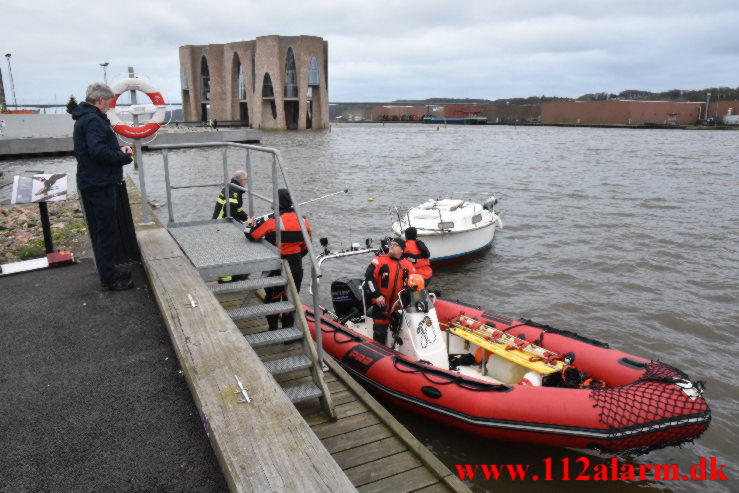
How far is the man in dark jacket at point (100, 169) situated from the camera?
418 centimetres

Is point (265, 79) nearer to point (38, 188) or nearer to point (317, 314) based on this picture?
point (38, 188)

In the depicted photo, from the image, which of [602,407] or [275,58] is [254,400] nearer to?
[602,407]

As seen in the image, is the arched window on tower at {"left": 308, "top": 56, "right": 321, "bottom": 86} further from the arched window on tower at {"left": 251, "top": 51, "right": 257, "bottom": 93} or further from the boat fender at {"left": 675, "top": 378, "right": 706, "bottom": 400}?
the boat fender at {"left": 675, "top": 378, "right": 706, "bottom": 400}

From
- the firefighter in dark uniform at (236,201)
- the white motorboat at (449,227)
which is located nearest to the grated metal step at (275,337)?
the firefighter in dark uniform at (236,201)

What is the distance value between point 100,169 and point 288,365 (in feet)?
7.39

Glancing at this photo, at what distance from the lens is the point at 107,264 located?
4605mm

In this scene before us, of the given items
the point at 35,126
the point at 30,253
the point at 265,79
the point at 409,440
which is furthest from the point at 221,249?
the point at 265,79

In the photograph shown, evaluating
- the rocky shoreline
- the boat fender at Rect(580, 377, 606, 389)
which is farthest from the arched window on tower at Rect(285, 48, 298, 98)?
the boat fender at Rect(580, 377, 606, 389)

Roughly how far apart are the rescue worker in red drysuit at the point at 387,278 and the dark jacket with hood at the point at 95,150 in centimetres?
281

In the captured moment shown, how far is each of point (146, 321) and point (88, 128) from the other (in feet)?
5.18

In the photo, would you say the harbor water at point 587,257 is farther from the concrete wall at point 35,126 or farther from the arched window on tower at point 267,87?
the arched window on tower at point 267,87

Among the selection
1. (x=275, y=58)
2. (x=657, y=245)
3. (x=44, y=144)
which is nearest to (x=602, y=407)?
(x=657, y=245)

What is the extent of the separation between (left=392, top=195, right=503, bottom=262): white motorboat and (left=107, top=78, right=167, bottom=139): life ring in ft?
20.9

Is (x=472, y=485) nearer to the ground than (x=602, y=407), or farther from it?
nearer to the ground
